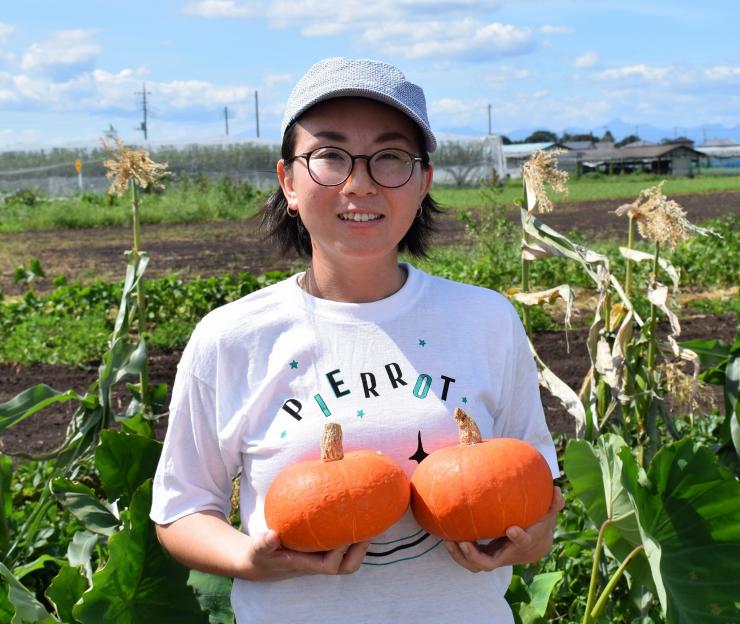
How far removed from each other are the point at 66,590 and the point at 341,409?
882mm

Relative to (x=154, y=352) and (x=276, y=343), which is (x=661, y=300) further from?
(x=154, y=352)

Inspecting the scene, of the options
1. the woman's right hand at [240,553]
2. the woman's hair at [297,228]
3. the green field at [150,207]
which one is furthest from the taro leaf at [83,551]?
the green field at [150,207]

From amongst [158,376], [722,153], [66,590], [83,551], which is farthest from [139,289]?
[722,153]

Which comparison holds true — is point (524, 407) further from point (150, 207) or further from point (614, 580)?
point (150, 207)

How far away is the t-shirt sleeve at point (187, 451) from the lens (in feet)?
5.20

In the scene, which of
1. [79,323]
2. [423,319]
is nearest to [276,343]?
[423,319]

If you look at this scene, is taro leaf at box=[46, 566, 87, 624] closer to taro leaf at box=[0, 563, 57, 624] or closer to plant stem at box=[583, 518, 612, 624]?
taro leaf at box=[0, 563, 57, 624]

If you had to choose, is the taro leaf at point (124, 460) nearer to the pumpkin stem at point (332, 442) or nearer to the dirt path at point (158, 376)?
the pumpkin stem at point (332, 442)

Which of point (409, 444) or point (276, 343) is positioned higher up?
point (276, 343)

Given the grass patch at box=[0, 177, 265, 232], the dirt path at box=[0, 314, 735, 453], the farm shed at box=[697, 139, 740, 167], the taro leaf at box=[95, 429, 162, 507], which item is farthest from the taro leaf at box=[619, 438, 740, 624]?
the farm shed at box=[697, 139, 740, 167]

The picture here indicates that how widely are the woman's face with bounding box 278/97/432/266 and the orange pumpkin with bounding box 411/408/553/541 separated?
1.08ft

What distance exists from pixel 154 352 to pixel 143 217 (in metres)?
16.9

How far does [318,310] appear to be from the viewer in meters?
1.62

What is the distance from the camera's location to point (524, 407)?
67.1 inches
